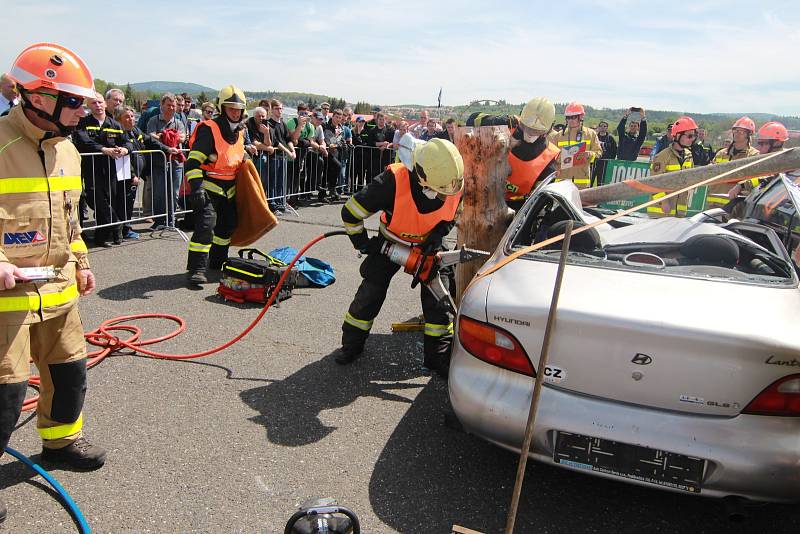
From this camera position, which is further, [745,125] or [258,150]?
[258,150]

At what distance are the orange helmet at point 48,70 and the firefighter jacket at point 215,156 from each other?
3.69 meters

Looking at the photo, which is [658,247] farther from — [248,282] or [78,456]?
[248,282]

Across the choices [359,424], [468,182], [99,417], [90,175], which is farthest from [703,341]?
[90,175]

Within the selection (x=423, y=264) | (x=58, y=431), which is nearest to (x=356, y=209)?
(x=423, y=264)

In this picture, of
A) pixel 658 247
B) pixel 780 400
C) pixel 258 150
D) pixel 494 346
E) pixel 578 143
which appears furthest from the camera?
pixel 258 150

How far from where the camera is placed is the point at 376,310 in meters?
4.62

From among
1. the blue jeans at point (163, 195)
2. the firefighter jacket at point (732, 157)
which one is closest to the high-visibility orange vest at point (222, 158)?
the blue jeans at point (163, 195)

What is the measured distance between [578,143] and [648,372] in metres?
7.55

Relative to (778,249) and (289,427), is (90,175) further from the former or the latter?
(778,249)

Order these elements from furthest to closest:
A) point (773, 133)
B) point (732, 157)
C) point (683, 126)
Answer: point (683, 126) → point (732, 157) → point (773, 133)

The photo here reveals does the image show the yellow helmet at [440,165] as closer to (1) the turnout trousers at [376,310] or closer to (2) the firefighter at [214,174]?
(1) the turnout trousers at [376,310]

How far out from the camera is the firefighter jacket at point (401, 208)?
4262mm

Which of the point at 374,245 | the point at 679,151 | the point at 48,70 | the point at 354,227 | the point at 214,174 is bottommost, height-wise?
the point at 374,245

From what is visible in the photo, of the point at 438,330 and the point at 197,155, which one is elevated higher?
the point at 197,155
